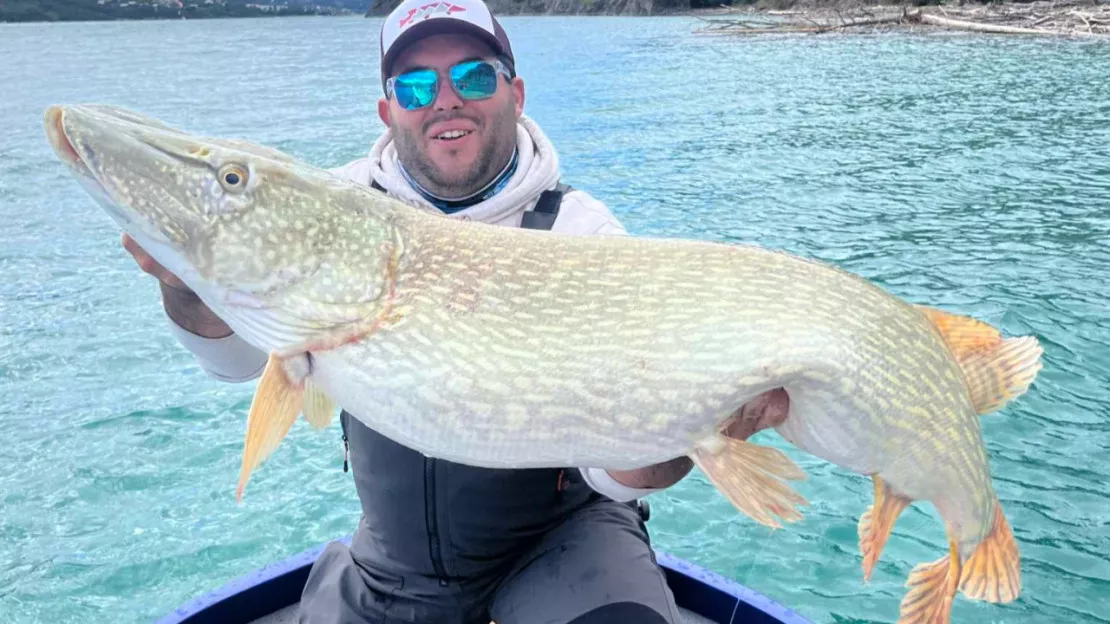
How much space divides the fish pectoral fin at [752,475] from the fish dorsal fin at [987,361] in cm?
63

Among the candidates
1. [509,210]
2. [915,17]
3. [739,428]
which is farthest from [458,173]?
[915,17]

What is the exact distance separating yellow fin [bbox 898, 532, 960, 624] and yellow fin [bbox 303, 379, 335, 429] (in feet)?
5.28

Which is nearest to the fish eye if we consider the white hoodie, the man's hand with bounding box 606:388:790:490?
the white hoodie

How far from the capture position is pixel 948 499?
2211 millimetres

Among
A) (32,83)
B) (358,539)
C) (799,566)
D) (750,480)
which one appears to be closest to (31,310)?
(358,539)

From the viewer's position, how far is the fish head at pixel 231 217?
195 cm

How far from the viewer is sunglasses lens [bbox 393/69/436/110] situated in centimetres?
299

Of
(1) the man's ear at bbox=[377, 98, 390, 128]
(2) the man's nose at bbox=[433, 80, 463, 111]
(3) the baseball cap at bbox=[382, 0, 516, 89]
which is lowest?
(1) the man's ear at bbox=[377, 98, 390, 128]

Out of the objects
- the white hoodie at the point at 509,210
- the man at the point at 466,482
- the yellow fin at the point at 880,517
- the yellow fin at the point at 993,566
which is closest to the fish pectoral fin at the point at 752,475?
the man at the point at 466,482

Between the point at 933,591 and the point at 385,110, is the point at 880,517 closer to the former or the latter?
the point at 933,591

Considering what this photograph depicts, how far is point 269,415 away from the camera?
2010 millimetres

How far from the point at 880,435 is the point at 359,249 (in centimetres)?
139

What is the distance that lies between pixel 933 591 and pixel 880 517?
0.28 m

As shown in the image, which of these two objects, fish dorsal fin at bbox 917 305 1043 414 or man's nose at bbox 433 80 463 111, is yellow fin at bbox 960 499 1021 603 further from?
man's nose at bbox 433 80 463 111
